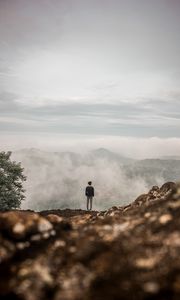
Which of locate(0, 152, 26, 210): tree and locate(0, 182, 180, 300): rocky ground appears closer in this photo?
locate(0, 182, 180, 300): rocky ground

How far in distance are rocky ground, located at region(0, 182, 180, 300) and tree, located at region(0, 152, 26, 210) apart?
114 ft

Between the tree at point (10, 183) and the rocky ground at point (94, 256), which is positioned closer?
the rocky ground at point (94, 256)

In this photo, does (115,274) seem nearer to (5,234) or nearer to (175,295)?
(175,295)

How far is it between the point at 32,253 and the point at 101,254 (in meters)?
1.46

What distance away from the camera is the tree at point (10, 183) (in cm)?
4144

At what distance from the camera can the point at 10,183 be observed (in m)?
42.9

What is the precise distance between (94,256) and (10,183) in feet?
124

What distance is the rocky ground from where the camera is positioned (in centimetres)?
588

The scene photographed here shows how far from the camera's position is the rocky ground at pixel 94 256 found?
588cm

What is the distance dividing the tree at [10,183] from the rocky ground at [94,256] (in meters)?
34.6

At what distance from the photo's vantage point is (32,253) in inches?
271

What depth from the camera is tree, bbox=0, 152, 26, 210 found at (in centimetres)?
4144

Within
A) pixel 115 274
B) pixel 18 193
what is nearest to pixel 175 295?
pixel 115 274

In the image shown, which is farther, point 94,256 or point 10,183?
point 10,183
